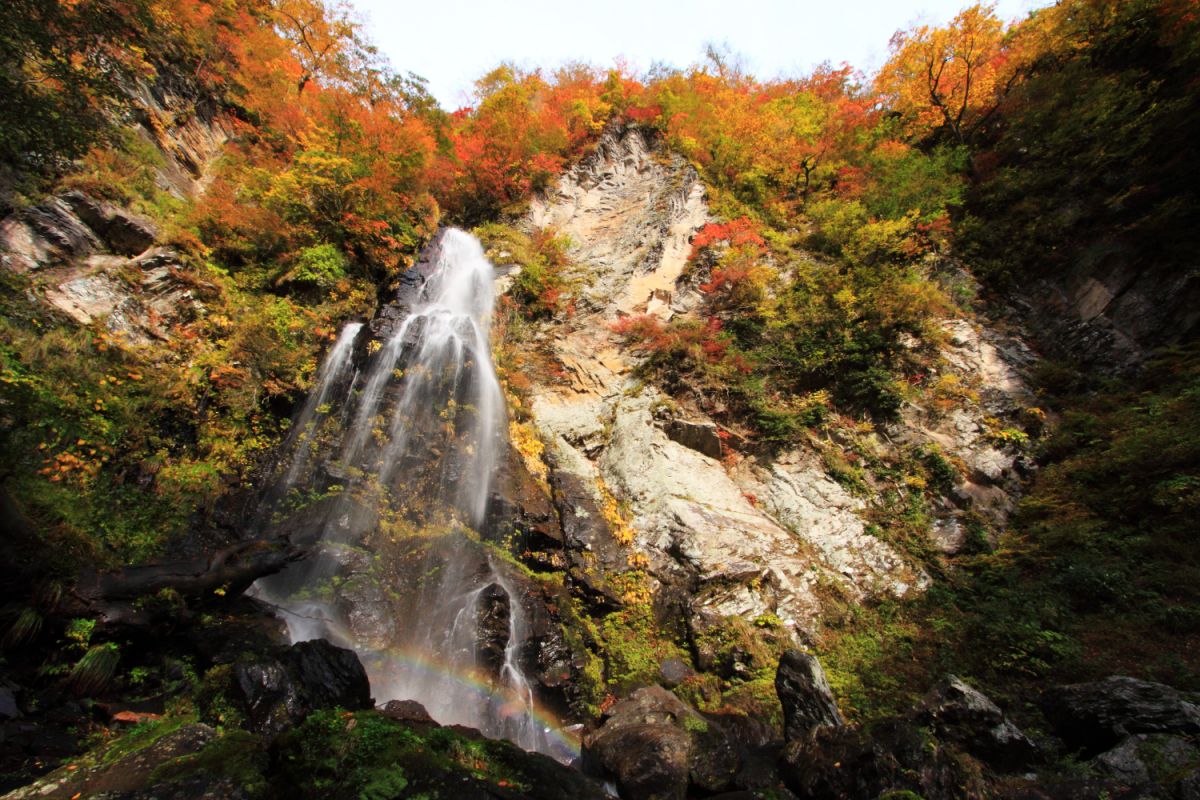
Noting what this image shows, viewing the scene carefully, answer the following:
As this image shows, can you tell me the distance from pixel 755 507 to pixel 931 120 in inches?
718

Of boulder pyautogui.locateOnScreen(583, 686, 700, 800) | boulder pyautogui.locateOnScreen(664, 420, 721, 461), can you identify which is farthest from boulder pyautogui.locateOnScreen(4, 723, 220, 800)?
boulder pyautogui.locateOnScreen(664, 420, 721, 461)

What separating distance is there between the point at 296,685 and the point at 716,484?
8629mm

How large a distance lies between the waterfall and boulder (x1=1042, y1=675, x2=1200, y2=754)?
6.53 metres

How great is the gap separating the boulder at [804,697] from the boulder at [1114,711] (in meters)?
2.42

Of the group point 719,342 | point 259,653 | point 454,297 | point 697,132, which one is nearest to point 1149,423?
point 719,342

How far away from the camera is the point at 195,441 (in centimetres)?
829

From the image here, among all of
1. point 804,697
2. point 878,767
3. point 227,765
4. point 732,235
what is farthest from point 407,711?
point 732,235

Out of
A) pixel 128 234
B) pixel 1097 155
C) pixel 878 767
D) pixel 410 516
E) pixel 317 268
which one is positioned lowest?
pixel 878 767

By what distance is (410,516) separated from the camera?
9.28 meters

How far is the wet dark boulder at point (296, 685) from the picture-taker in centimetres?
453

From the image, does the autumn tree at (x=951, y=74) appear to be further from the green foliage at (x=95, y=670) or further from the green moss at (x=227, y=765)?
the green foliage at (x=95, y=670)

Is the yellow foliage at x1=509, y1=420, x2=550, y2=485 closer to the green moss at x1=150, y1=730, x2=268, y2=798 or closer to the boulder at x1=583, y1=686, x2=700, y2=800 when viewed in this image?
the boulder at x1=583, y1=686, x2=700, y2=800

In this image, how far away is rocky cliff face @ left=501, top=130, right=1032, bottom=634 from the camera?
8.38 metres

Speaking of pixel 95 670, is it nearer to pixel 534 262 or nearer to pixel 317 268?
pixel 317 268
